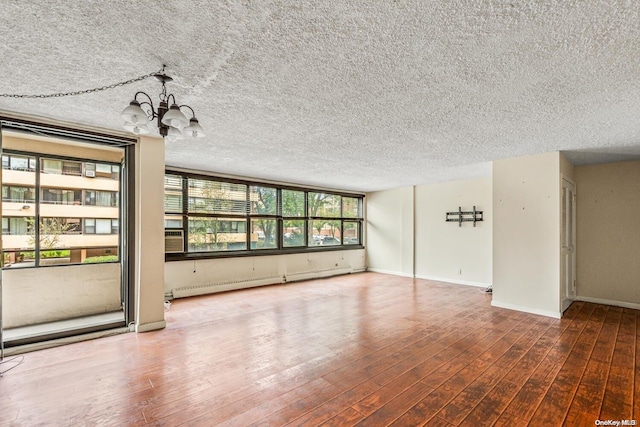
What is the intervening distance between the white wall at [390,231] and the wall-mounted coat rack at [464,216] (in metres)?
1.04

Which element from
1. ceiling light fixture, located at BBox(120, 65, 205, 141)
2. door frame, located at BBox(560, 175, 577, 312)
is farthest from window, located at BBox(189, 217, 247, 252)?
door frame, located at BBox(560, 175, 577, 312)

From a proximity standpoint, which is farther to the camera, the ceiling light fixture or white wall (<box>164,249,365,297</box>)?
white wall (<box>164,249,365,297</box>)

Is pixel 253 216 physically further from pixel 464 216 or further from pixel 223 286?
pixel 464 216

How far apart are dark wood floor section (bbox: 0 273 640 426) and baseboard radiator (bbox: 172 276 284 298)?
3.81 ft

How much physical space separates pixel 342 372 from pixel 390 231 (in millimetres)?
5998

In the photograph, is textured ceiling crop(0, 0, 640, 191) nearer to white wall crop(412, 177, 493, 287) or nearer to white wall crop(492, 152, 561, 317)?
white wall crop(492, 152, 561, 317)

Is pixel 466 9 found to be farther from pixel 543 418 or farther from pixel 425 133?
pixel 543 418

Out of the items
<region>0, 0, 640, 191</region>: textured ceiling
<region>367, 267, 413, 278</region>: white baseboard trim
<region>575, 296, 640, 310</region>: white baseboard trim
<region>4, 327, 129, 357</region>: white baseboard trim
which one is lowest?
<region>367, 267, 413, 278</region>: white baseboard trim

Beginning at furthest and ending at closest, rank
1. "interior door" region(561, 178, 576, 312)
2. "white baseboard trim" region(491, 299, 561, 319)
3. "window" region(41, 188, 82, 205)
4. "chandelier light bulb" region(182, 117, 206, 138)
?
"interior door" region(561, 178, 576, 312) → "white baseboard trim" region(491, 299, 561, 319) → "window" region(41, 188, 82, 205) → "chandelier light bulb" region(182, 117, 206, 138)

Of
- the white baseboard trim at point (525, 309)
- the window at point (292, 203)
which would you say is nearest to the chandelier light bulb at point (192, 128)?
the window at point (292, 203)

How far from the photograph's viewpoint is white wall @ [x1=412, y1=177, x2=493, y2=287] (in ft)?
21.3

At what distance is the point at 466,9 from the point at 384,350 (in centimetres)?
301

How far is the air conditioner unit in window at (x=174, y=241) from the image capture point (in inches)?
218

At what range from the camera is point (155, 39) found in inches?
68.5
